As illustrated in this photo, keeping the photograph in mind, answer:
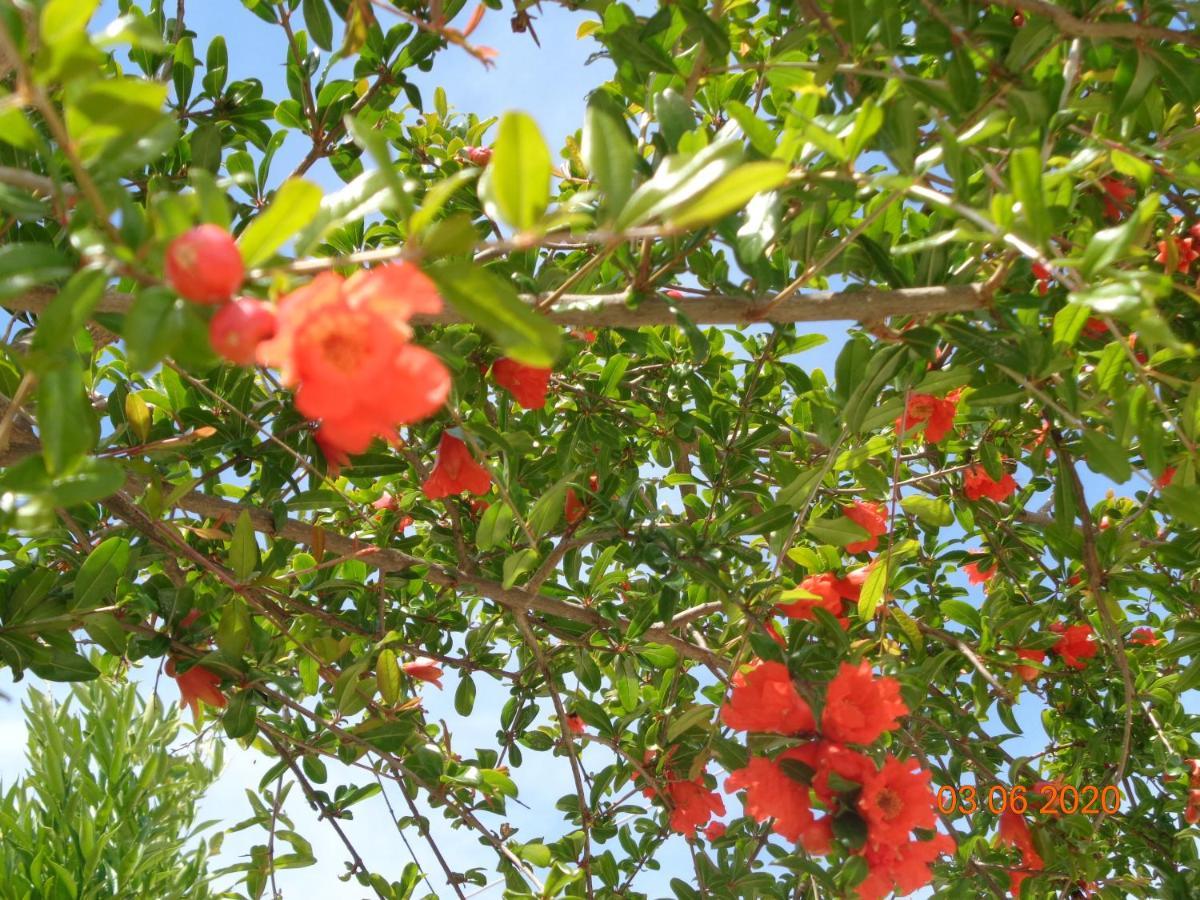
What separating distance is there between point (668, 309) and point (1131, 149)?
654mm

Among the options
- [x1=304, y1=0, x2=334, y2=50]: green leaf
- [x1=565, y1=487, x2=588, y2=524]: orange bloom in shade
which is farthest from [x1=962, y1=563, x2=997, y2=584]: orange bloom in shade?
[x1=304, y1=0, x2=334, y2=50]: green leaf

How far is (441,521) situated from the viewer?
2.30 meters

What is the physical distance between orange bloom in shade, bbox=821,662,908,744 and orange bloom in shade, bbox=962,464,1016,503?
1090 millimetres

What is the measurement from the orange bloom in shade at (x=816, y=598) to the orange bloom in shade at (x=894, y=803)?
35 cm

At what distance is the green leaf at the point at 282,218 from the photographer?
2.26 feet

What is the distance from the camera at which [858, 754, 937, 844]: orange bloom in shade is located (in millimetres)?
1251

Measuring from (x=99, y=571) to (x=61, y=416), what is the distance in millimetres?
837

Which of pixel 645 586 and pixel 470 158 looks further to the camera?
pixel 645 586

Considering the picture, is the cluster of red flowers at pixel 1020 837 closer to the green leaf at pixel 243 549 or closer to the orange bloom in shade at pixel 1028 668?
the orange bloom in shade at pixel 1028 668

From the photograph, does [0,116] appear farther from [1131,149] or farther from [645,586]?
[645,586]

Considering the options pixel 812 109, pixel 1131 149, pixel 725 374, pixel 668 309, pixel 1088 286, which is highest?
pixel 725 374

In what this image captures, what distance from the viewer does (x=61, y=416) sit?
0.76 meters

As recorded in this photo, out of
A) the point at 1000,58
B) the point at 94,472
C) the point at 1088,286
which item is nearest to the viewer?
the point at 94,472

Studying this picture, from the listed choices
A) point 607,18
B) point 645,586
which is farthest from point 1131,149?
point 645,586
